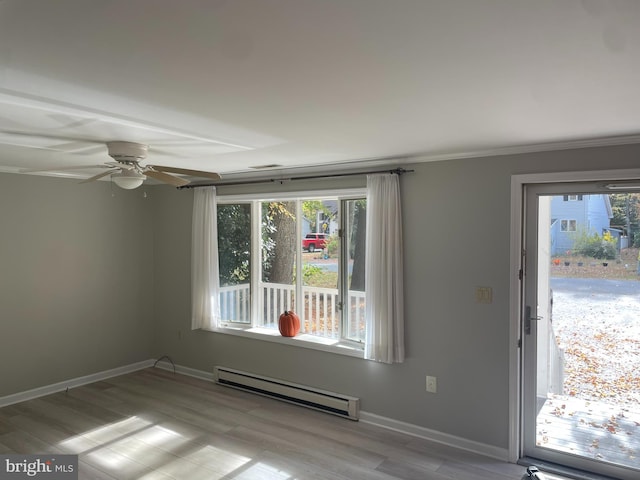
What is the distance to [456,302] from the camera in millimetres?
3697

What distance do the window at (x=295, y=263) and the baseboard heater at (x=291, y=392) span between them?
55 centimetres

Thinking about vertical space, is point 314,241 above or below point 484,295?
above

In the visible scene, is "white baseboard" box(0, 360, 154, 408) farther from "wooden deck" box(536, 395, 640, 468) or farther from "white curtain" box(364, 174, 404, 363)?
"wooden deck" box(536, 395, 640, 468)

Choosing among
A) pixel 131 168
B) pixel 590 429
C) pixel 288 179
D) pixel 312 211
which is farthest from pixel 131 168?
pixel 590 429

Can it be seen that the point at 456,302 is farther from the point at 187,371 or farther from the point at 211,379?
the point at 187,371

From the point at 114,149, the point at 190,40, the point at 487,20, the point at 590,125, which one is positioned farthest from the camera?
the point at 114,149

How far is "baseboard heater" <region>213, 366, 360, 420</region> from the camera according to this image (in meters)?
4.20

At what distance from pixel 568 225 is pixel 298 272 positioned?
262 centimetres

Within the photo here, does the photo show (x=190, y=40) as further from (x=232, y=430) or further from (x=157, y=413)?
(x=157, y=413)

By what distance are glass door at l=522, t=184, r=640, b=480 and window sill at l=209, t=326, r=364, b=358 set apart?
1533mm

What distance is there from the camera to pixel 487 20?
1292 millimetres

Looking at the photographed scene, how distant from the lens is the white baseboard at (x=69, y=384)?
4.59 metres

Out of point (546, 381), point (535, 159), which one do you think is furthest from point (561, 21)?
point (546, 381)

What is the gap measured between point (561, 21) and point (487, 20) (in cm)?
21
